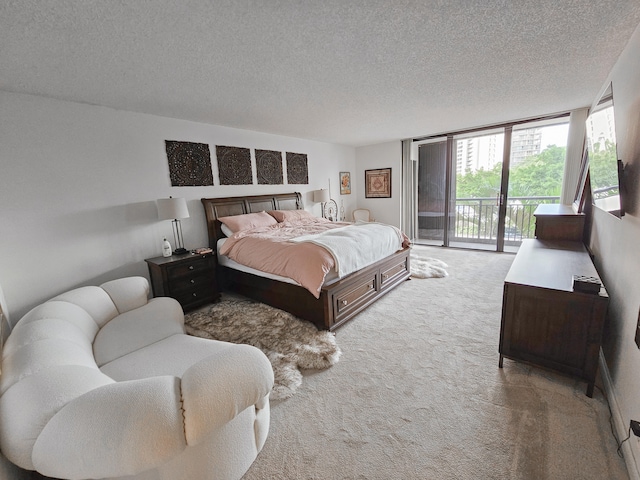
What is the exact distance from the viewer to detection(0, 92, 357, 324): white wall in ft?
7.88

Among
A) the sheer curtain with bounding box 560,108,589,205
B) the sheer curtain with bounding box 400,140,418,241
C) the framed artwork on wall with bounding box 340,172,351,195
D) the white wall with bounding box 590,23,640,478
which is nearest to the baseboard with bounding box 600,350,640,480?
the white wall with bounding box 590,23,640,478

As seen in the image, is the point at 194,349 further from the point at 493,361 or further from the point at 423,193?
the point at 423,193

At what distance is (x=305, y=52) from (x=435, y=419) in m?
2.58

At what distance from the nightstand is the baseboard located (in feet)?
11.6

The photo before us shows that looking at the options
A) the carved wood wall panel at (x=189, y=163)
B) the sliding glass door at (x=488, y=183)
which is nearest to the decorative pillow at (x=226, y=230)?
the carved wood wall panel at (x=189, y=163)

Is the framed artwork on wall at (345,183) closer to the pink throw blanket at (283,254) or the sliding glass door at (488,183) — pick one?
the sliding glass door at (488,183)

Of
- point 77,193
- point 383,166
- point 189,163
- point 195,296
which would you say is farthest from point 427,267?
point 77,193

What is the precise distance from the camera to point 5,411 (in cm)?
92

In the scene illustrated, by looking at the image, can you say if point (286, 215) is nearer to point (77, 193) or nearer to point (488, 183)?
point (77, 193)

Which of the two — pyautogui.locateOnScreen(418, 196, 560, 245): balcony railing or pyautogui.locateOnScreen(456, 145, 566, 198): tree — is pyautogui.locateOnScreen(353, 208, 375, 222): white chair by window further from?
pyautogui.locateOnScreen(456, 145, 566, 198): tree

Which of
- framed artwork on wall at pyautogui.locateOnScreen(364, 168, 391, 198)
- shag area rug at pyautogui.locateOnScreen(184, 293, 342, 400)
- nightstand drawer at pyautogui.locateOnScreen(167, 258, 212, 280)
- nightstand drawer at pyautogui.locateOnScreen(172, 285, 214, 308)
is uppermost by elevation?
framed artwork on wall at pyautogui.locateOnScreen(364, 168, 391, 198)

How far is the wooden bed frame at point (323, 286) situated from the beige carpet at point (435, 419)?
35 cm

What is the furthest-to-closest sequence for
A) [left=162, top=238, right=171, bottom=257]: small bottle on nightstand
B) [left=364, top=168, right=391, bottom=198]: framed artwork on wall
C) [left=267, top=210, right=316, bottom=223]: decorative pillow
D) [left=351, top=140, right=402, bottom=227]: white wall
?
[left=364, top=168, right=391, bottom=198]: framed artwork on wall
[left=351, top=140, right=402, bottom=227]: white wall
[left=267, top=210, right=316, bottom=223]: decorative pillow
[left=162, top=238, right=171, bottom=257]: small bottle on nightstand

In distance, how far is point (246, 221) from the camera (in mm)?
3857
